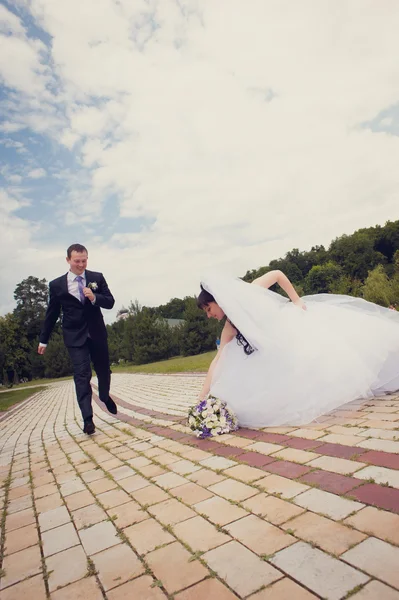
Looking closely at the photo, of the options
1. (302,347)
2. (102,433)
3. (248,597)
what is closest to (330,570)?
(248,597)

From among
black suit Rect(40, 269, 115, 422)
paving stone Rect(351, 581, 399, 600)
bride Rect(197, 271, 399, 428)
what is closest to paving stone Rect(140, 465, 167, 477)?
bride Rect(197, 271, 399, 428)

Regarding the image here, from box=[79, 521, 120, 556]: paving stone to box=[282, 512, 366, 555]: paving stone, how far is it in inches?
42.3

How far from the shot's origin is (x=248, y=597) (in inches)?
60.6

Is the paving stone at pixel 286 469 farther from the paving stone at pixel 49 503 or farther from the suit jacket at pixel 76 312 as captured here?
the suit jacket at pixel 76 312

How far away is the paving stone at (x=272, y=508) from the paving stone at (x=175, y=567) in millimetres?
522

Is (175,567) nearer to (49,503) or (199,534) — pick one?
(199,534)

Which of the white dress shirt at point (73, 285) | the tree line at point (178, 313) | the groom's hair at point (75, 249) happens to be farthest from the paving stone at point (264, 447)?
the tree line at point (178, 313)

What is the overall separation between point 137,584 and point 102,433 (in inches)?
160

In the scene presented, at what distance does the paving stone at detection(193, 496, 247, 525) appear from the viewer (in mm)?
2230

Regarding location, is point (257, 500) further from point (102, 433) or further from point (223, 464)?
point (102, 433)

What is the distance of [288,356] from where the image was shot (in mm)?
4070

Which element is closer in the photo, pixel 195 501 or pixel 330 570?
pixel 330 570

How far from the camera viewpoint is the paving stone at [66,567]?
1929 mm

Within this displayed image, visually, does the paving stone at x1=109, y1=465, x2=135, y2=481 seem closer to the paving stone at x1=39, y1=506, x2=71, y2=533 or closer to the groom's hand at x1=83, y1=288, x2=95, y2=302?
the paving stone at x1=39, y1=506, x2=71, y2=533
